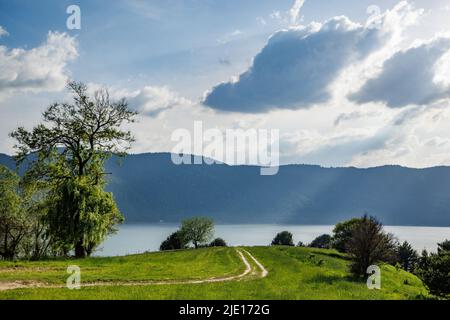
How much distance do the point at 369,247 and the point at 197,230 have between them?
317 ft

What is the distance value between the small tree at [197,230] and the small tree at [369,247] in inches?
3732

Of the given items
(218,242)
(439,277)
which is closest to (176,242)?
(218,242)

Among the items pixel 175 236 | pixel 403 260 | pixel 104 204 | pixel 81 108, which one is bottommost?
pixel 403 260

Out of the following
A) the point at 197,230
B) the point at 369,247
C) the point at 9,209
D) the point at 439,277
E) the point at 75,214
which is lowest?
the point at 197,230

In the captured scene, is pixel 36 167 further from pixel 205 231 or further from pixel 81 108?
pixel 205 231

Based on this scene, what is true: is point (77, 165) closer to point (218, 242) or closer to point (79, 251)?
point (79, 251)

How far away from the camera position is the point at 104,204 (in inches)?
1960

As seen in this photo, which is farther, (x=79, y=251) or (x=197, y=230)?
(x=197, y=230)

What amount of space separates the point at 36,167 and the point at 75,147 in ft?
15.9

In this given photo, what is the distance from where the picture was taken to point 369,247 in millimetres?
44062

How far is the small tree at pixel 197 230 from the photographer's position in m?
137
